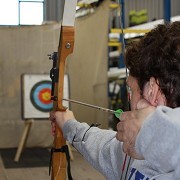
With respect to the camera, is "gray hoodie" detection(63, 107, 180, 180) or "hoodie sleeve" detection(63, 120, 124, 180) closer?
"gray hoodie" detection(63, 107, 180, 180)

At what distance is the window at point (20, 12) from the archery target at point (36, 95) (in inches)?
68.6

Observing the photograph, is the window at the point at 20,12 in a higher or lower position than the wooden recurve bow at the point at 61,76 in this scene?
higher

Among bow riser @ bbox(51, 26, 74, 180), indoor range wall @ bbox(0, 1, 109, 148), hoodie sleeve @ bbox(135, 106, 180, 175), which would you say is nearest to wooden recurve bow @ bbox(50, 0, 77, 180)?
bow riser @ bbox(51, 26, 74, 180)

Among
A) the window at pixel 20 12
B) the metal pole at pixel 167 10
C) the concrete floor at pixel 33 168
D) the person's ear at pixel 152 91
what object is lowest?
the concrete floor at pixel 33 168

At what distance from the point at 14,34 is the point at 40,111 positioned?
71cm

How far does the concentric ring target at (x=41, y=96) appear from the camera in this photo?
3.63m

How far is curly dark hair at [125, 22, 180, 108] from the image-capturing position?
2.14ft

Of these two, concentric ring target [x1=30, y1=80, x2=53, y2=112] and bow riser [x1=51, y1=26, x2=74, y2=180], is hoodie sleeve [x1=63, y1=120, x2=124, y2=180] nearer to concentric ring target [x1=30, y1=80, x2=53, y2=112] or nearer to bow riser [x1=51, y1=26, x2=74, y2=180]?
bow riser [x1=51, y1=26, x2=74, y2=180]

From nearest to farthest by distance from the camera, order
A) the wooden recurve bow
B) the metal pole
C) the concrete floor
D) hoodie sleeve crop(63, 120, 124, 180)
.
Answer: hoodie sleeve crop(63, 120, 124, 180) < the wooden recurve bow < the concrete floor < the metal pole

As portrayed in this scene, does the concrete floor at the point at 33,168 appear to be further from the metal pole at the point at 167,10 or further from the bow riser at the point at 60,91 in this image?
the bow riser at the point at 60,91

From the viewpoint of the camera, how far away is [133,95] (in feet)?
2.49

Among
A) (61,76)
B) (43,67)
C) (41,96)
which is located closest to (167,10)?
(43,67)

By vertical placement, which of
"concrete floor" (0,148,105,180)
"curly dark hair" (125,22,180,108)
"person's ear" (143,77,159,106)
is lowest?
"concrete floor" (0,148,105,180)

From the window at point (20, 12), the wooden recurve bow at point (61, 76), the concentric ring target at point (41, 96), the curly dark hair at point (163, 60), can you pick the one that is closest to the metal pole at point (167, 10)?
the concentric ring target at point (41, 96)
